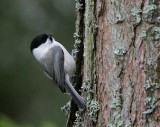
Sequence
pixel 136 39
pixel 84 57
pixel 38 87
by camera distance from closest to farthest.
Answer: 1. pixel 136 39
2. pixel 84 57
3. pixel 38 87

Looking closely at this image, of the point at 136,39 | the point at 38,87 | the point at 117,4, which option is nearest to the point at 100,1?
the point at 117,4

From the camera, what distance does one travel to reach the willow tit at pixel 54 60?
3.40 m

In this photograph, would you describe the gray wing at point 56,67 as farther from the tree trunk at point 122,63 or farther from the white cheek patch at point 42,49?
the tree trunk at point 122,63

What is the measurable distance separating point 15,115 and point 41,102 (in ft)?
1.03

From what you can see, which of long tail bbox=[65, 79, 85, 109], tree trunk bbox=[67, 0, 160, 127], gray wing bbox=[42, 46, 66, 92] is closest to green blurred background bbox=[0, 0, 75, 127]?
gray wing bbox=[42, 46, 66, 92]

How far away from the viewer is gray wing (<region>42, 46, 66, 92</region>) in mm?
3504

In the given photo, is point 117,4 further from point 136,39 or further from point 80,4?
point 80,4

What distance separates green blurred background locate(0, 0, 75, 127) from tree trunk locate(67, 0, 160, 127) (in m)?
3.01

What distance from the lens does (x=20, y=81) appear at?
5742 millimetres

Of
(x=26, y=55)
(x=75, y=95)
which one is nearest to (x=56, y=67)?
(x=75, y=95)

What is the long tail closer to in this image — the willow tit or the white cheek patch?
the willow tit

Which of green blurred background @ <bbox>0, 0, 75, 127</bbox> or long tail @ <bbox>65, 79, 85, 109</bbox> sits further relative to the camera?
green blurred background @ <bbox>0, 0, 75, 127</bbox>

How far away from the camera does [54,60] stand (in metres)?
3.71

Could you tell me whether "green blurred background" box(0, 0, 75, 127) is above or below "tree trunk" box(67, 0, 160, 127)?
below
